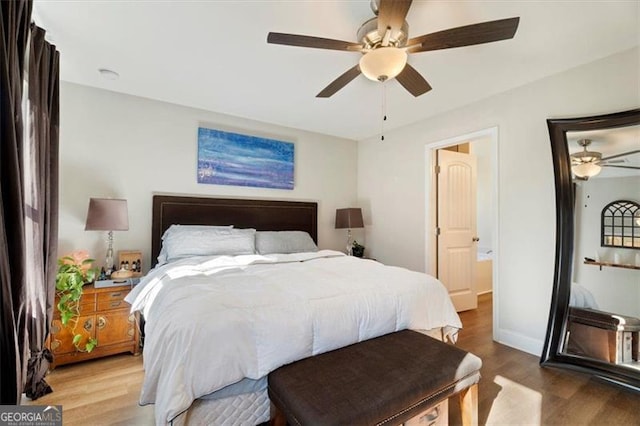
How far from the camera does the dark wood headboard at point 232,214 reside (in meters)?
3.19

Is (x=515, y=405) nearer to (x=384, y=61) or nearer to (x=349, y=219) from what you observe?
(x=384, y=61)

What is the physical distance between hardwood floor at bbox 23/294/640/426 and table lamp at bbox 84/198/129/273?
116 cm

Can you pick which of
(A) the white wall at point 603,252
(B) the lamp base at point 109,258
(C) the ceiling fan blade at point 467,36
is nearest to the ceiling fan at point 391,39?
(C) the ceiling fan blade at point 467,36

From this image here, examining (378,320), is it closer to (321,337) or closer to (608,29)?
(321,337)

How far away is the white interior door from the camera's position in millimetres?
3748

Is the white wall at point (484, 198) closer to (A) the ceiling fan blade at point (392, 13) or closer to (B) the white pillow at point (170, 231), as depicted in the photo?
(A) the ceiling fan blade at point (392, 13)

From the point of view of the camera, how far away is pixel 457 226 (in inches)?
153

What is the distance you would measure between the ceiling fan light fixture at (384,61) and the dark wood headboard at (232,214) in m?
2.46

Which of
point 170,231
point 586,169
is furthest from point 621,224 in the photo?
point 170,231

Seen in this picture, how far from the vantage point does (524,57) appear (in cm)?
231

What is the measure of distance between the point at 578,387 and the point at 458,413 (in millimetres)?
1082

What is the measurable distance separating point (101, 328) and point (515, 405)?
10.6ft

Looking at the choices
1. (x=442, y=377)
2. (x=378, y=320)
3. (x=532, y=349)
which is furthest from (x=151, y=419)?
(x=532, y=349)

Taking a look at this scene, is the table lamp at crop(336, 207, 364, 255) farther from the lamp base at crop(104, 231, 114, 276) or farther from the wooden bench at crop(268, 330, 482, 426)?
the lamp base at crop(104, 231, 114, 276)
